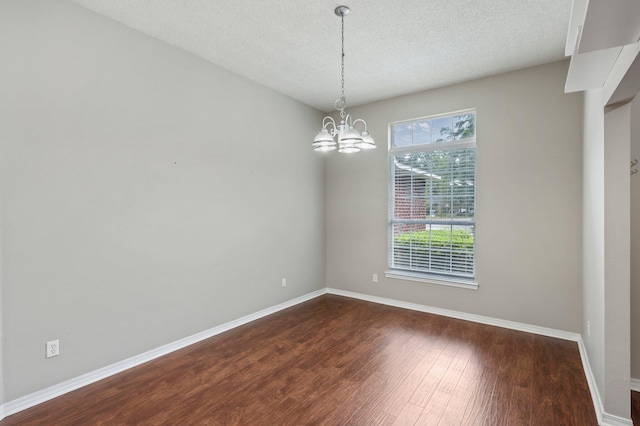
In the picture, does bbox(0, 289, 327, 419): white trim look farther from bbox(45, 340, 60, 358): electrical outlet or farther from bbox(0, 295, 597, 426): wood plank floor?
bbox(45, 340, 60, 358): electrical outlet

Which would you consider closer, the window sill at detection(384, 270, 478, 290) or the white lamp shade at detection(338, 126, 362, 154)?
the white lamp shade at detection(338, 126, 362, 154)

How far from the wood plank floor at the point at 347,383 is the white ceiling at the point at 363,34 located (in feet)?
9.76

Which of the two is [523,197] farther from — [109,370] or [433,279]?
[109,370]

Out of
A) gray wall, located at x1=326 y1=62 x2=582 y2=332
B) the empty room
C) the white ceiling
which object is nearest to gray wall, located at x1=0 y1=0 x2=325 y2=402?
the empty room

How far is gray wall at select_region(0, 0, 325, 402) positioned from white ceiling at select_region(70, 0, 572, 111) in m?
0.31

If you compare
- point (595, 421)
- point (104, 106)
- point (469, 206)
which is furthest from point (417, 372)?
point (104, 106)

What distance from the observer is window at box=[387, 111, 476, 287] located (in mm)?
4078

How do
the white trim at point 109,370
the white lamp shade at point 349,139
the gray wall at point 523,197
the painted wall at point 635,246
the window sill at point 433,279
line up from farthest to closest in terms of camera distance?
the window sill at point 433,279 → the gray wall at point 523,197 → the white lamp shade at point 349,139 → the painted wall at point 635,246 → the white trim at point 109,370

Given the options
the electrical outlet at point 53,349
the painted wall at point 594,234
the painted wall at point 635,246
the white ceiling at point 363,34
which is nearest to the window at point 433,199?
the white ceiling at point 363,34

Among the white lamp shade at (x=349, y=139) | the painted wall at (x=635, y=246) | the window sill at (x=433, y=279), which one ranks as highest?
the white lamp shade at (x=349, y=139)

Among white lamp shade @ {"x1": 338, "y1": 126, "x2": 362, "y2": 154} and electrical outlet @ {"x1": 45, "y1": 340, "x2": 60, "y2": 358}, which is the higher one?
white lamp shade @ {"x1": 338, "y1": 126, "x2": 362, "y2": 154}

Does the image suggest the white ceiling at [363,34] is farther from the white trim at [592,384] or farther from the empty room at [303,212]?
the white trim at [592,384]

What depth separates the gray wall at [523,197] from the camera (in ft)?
11.1

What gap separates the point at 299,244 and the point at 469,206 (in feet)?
7.83
